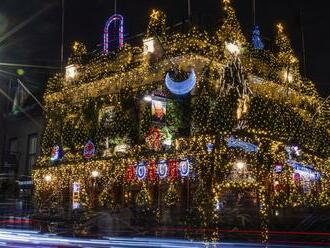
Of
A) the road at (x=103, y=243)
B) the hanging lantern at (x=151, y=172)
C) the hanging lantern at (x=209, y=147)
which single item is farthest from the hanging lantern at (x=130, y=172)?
the road at (x=103, y=243)

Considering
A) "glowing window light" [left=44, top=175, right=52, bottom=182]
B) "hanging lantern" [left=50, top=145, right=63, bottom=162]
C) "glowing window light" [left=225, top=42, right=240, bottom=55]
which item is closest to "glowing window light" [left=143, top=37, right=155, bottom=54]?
"glowing window light" [left=225, top=42, right=240, bottom=55]

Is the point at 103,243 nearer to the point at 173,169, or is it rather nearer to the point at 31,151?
the point at 173,169

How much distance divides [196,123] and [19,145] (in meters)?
13.9

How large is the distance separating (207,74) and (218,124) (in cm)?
245

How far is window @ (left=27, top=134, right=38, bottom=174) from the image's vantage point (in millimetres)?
31531

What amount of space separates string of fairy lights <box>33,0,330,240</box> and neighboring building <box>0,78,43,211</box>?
2763mm

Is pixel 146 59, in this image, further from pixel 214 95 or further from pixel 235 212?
pixel 235 212

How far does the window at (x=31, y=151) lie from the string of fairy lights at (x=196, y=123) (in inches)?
118

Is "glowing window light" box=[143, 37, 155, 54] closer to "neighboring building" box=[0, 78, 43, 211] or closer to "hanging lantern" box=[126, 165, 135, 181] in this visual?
"hanging lantern" box=[126, 165, 135, 181]

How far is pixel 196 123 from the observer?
2264 centimetres

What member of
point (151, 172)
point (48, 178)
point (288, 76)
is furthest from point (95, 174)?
point (288, 76)

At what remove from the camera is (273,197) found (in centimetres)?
2306

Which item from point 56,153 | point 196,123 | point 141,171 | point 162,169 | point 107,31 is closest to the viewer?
point 196,123

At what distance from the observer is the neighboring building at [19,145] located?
31.5 m
